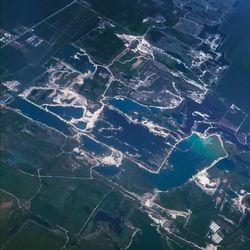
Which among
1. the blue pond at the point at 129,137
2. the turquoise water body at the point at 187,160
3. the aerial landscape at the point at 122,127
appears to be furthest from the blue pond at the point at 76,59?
the turquoise water body at the point at 187,160

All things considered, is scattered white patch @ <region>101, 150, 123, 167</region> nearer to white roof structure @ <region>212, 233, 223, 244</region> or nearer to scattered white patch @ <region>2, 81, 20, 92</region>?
white roof structure @ <region>212, 233, 223, 244</region>

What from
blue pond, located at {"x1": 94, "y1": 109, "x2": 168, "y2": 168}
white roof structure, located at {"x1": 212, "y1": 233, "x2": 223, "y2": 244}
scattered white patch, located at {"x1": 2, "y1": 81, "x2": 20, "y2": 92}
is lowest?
white roof structure, located at {"x1": 212, "y1": 233, "x2": 223, "y2": 244}

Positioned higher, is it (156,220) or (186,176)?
(186,176)

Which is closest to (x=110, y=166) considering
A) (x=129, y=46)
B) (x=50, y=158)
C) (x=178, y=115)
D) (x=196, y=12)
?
(x=50, y=158)

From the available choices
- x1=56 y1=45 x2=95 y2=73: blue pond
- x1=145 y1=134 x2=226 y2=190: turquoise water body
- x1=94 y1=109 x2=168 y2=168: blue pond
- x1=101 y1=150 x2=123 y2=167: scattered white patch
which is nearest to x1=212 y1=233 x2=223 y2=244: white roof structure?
x1=145 y1=134 x2=226 y2=190: turquoise water body

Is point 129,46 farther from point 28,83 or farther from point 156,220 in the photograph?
point 156,220
